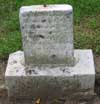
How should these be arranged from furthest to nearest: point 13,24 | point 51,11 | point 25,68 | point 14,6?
point 14,6
point 13,24
point 25,68
point 51,11

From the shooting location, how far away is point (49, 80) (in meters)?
4.45

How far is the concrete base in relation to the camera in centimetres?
443

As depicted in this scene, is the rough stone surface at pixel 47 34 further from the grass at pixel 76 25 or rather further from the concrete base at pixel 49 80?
the grass at pixel 76 25

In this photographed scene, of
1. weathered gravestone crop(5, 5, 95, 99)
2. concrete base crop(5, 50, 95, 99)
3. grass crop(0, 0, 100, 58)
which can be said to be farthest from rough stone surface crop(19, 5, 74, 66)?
grass crop(0, 0, 100, 58)

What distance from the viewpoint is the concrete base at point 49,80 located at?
4426 millimetres

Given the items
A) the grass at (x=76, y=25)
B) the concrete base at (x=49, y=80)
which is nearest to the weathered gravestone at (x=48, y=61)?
the concrete base at (x=49, y=80)

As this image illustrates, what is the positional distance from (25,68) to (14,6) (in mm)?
3222

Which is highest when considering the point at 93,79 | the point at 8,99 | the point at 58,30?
the point at 58,30

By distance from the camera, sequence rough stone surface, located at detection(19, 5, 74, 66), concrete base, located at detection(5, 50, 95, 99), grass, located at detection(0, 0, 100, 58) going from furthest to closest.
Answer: grass, located at detection(0, 0, 100, 58) → concrete base, located at detection(5, 50, 95, 99) → rough stone surface, located at detection(19, 5, 74, 66)

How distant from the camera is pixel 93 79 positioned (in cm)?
443

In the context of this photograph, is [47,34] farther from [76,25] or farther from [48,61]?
[76,25]

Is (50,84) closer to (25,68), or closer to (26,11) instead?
A: (25,68)

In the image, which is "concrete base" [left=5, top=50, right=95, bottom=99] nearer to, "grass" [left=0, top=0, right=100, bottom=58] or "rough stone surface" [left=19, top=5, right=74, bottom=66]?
"rough stone surface" [left=19, top=5, right=74, bottom=66]

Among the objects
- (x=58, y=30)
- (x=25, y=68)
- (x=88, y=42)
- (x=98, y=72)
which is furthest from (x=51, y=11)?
(x=88, y=42)
